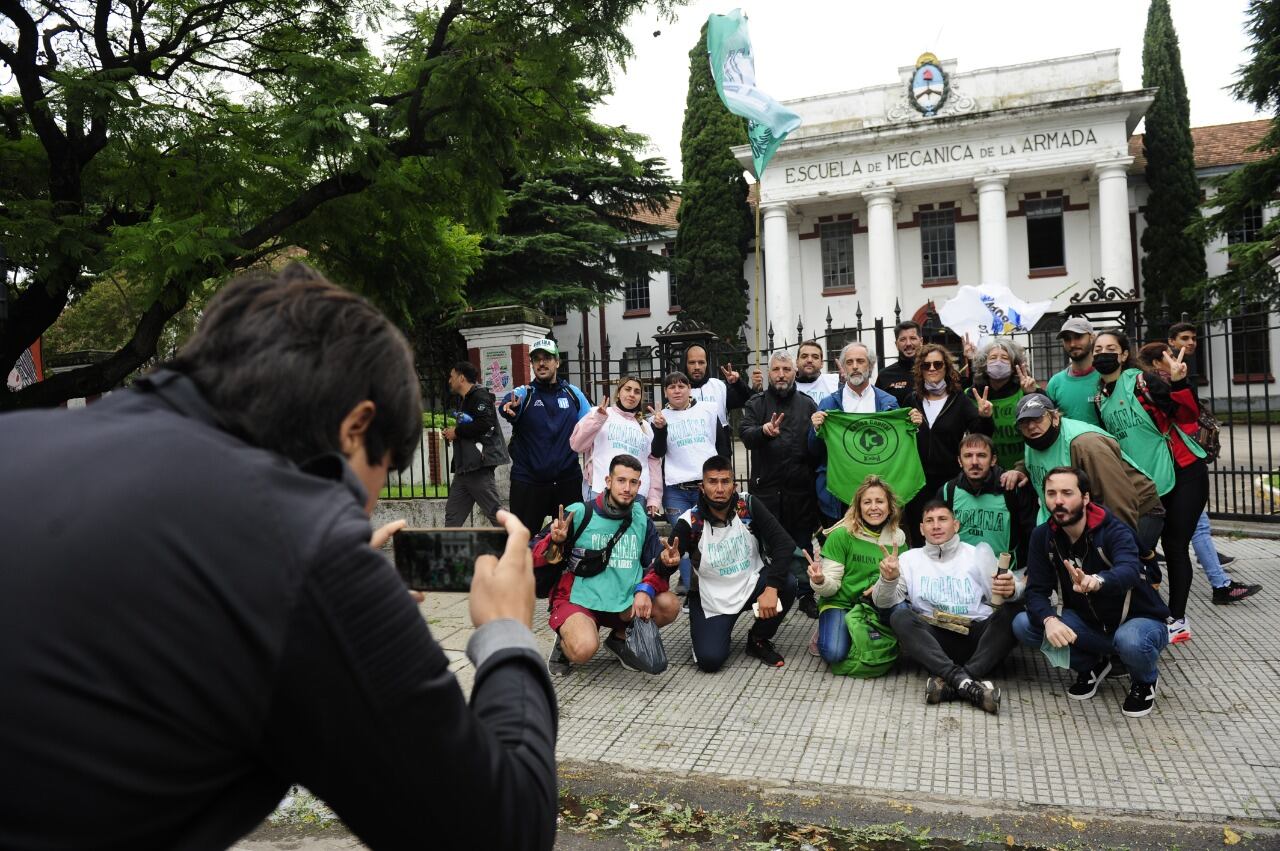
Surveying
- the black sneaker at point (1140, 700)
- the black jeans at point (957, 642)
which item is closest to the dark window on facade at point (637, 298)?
the black jeans at point (957, 642)

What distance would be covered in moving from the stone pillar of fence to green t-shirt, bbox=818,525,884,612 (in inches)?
213

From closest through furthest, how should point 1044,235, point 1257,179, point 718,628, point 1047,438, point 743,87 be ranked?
point 1047,438 < point 718,628 < point 743,87 < point 1257,179 < point 1044,235

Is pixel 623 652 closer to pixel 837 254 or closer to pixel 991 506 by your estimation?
pixel 991 506

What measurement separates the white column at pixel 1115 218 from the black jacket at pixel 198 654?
95.6ft

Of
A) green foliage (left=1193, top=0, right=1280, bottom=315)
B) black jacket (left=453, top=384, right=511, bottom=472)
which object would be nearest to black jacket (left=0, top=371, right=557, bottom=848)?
black jacket (left=453, top=384, right=511, bottom=472)

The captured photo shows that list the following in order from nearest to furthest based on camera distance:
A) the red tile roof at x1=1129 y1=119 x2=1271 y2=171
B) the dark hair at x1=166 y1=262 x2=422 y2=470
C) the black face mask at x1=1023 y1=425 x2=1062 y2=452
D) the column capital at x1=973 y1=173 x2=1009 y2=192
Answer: the dark hair at x1=166 y1=262 x2=422 y2=470, the black face mask at x1=1023 y1=425 x2=1062 y2=452, the column capital at x1=973 y1=173 x2=1009 y2=192, the red tile roof at x1=1129 y1=119 x2=1271 y2=171

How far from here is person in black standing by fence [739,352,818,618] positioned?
7.15 meters

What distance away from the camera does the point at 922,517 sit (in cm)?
600

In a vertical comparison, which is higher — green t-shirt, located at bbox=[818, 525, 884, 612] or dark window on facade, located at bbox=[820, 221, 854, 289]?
dark window on facade, located at bbox=[820, 221, 854, 289]

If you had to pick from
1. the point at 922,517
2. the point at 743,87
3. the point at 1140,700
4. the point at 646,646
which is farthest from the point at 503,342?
the point at 1140,700

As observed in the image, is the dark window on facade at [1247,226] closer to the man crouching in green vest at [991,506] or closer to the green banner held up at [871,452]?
the green banner held up at [871,452]

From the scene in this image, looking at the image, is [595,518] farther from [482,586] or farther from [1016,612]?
[482,586]

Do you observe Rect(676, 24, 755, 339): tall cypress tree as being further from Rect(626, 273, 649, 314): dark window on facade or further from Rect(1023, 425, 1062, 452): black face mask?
Rect(1023, 425, 1062, 452): black face mask

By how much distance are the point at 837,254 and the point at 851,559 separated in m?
26.9
